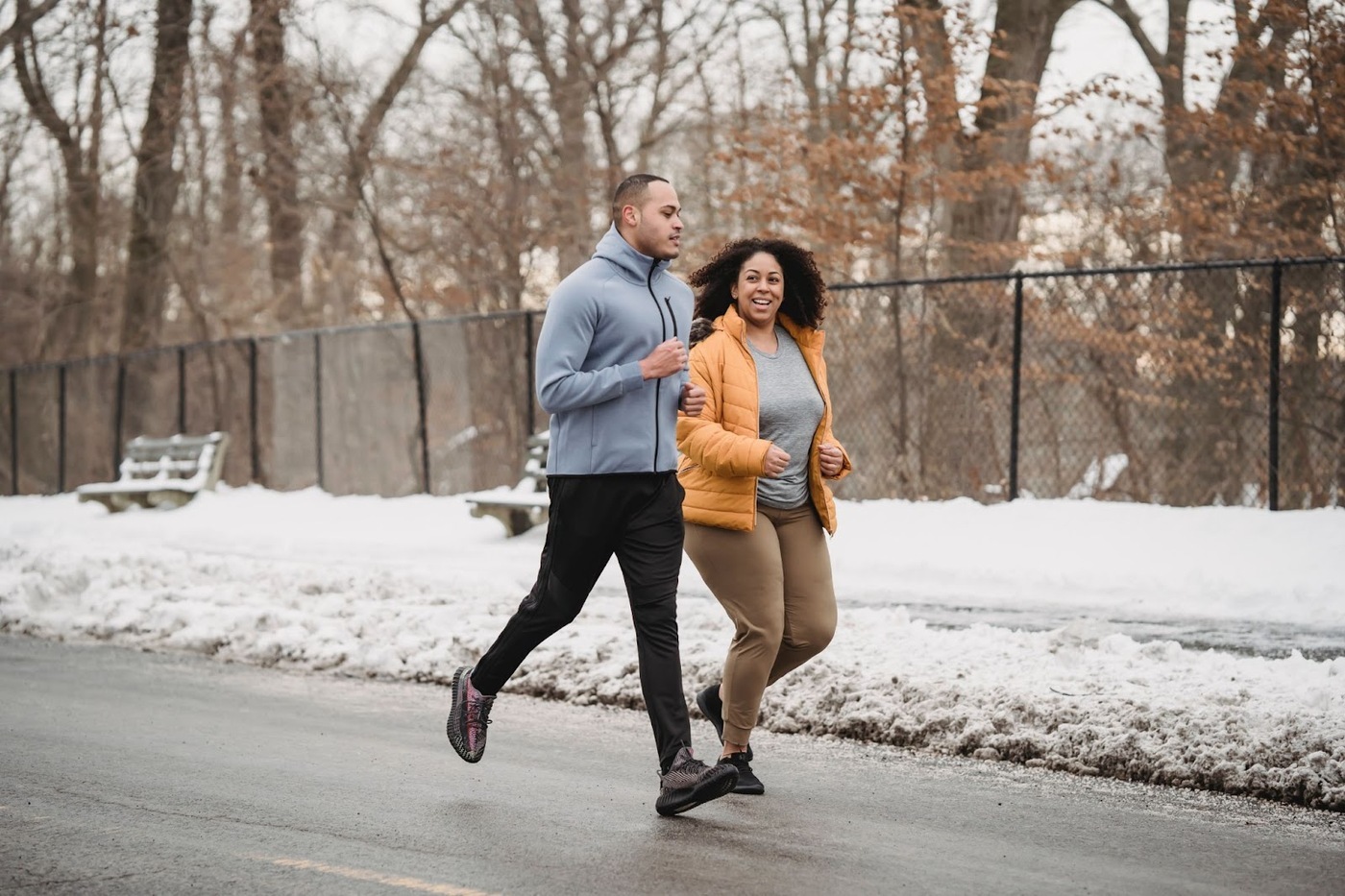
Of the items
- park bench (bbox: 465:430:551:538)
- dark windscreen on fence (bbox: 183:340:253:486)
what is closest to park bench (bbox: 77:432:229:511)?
dark windscreen on fence (bbox: 183:340:253:486)

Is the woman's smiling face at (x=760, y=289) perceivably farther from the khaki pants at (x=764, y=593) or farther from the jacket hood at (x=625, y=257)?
the khaki pants at (x=764, y=593)

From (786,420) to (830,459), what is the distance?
20 centimetres

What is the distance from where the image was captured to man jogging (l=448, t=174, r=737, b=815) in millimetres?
5176

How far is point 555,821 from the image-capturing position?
520 cm

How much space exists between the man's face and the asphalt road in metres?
→ 1.87

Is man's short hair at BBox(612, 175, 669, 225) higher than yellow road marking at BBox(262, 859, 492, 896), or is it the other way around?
man's short hair at BBox(612, 175, 669, 225)

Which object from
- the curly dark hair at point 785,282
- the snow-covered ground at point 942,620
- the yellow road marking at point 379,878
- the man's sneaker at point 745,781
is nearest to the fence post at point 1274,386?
the snow-covered ground at point 942,620

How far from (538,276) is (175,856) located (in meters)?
19.8

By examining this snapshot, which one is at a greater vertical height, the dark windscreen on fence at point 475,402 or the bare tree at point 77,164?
the bare tree at point 77,164

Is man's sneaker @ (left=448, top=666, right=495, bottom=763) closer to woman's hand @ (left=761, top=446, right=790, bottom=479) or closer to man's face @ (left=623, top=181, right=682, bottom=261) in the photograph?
woman's hand @ (left=761, top=446, right=790, bottom=479)

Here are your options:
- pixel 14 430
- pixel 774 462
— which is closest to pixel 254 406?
pixel 14 430

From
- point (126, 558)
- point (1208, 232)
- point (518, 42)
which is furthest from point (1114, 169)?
point (126, 558)

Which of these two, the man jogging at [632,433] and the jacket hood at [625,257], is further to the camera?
the jacket hood at [625,257]

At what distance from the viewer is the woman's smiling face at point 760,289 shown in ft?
18.4
